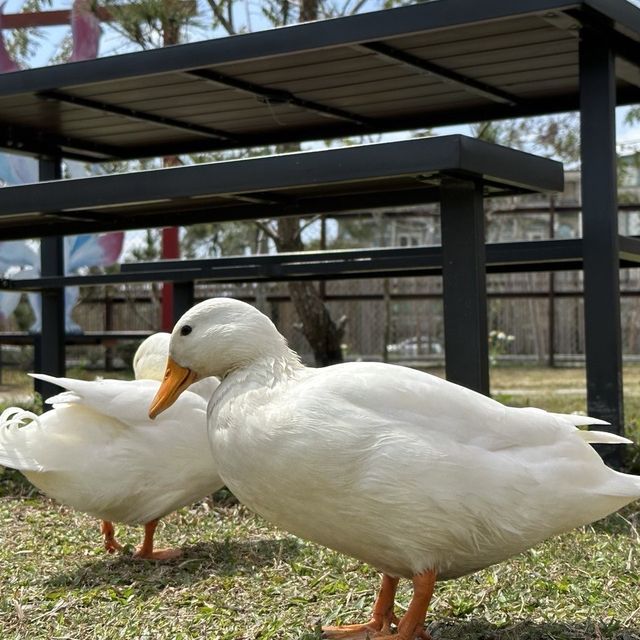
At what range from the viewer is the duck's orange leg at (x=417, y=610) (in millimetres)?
2637

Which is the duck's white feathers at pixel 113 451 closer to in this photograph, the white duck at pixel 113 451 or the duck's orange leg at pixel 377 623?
the white duck at pixel 113 451

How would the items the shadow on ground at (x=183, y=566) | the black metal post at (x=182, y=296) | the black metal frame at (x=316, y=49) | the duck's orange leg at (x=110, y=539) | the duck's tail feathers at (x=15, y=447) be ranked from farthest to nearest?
the black metal post at (x=182, y=296)
the black metal frame at (x=316, y=49)
the duck's orange leg at (x=110, y=539)
the duck's tail feathers at (x=15, y=447)
the shadow on ground at (x=183, y=566)

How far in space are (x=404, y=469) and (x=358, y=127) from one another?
5.61 metres

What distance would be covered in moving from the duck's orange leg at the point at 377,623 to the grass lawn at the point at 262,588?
0.21 ft

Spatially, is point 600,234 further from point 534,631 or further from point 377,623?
point 377,623

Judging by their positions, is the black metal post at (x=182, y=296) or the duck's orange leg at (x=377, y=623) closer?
the duck's orange leg at (x=377, y=623)

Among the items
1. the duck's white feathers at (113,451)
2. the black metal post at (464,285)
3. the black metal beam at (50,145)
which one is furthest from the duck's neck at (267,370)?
the black metal beam at (50,145)

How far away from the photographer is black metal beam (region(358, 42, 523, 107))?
5.50 meters

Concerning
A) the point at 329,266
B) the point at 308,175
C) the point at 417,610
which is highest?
the point at 308,175

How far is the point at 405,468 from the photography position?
8.34 feet

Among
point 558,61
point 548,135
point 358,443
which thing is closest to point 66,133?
point 558,61

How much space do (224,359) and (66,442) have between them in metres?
1.11

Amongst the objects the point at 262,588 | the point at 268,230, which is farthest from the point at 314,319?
the point at 262,588

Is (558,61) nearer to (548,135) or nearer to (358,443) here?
(358,443)
